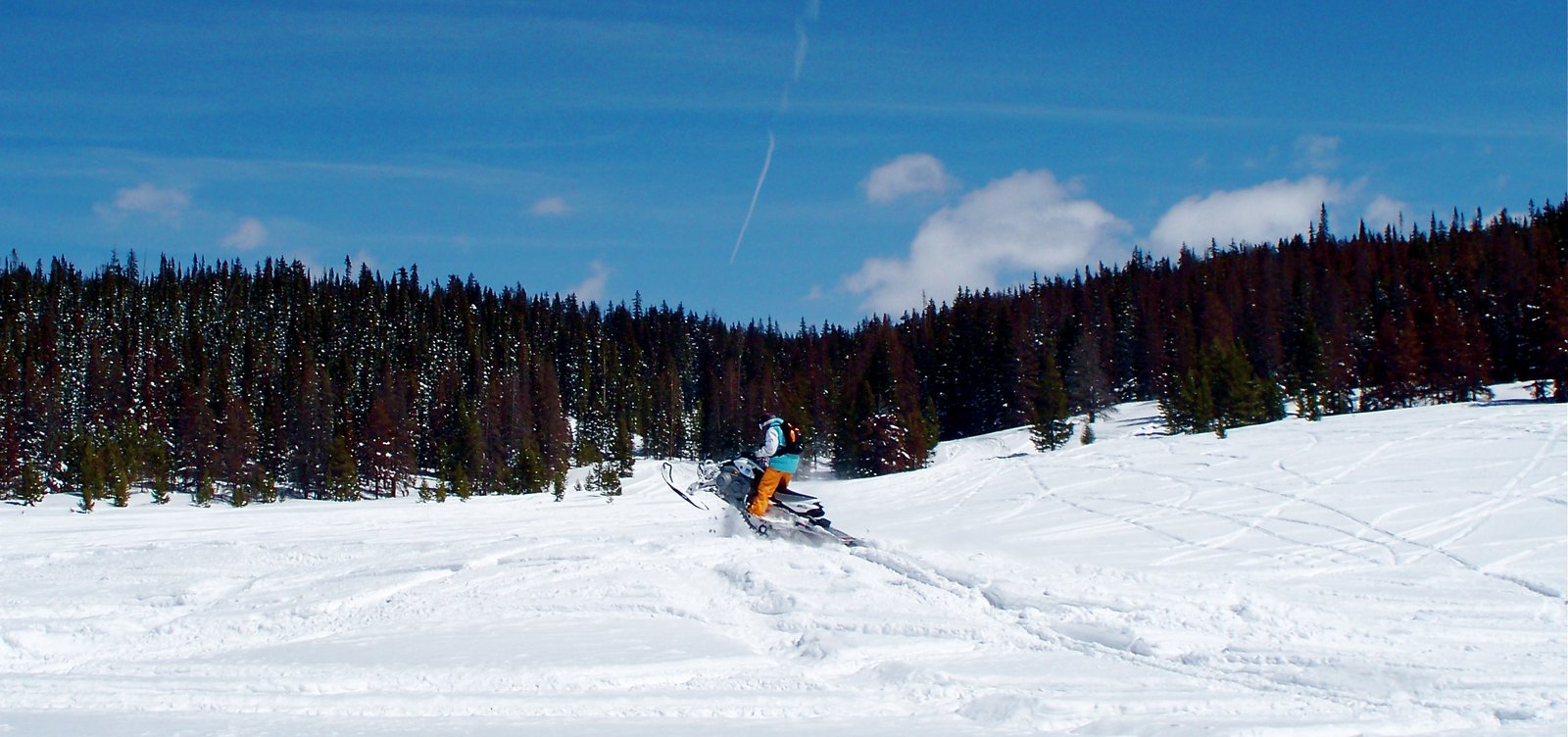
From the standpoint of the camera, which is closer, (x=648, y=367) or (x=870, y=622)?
(x=870, y=622)

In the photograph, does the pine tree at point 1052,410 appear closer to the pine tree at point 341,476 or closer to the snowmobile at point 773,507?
the pine tree at point 341,476

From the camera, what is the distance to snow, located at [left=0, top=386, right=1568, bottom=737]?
19.0 feet

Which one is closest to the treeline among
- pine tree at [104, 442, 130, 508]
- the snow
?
pine tree at [104, 442, 130, 508]

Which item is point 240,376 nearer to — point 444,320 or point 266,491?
point 444,320

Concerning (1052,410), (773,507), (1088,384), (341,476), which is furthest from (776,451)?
(1088,384)

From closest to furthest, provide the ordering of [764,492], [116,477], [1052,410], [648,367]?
[764,492] → [116,477] → [1052,410] → [648,367]

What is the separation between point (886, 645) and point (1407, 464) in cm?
1352

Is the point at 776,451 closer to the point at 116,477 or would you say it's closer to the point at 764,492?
the point at 764,492

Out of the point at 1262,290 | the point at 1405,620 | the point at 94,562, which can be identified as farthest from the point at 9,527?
the point at 1262,290

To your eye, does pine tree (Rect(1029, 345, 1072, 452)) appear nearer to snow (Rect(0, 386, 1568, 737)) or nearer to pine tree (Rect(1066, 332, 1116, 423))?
pine tree (Rect(1066, 332, 1116, 423))

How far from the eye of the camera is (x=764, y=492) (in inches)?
527

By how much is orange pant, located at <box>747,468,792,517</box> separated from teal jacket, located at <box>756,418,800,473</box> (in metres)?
0.09

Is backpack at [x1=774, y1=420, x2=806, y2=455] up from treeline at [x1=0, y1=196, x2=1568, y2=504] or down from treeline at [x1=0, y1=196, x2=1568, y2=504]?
down

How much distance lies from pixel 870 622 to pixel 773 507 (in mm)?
5278
